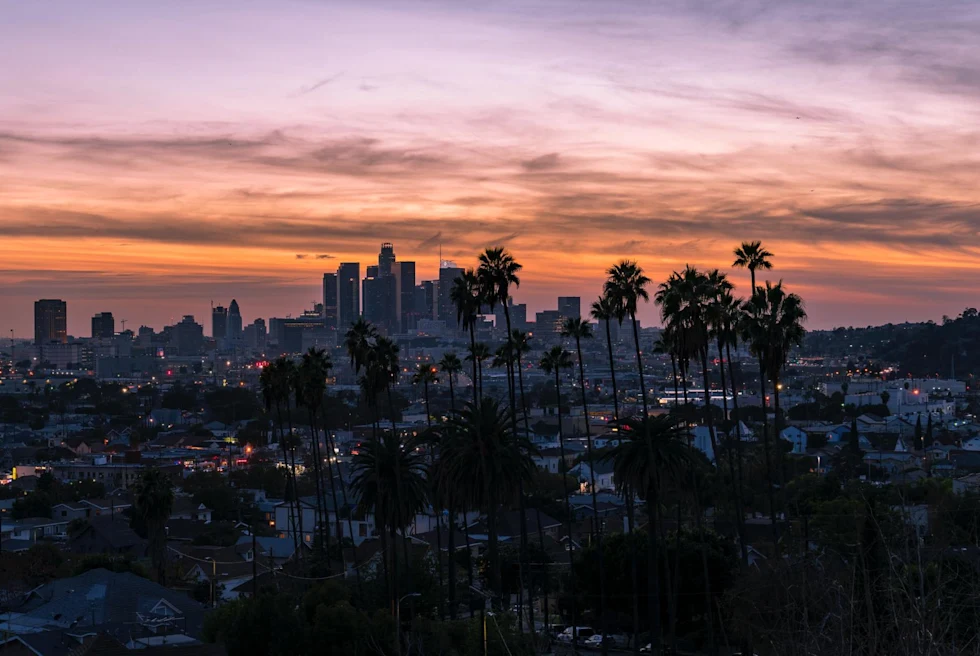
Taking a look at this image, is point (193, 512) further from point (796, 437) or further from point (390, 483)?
point (796, 437)

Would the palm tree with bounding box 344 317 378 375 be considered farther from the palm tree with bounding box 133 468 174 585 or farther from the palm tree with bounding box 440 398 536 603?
the palm tree with bounding box 440 398 536 603

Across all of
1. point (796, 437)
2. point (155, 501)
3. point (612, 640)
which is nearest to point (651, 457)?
point (612, 640)

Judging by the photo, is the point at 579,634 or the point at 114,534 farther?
the point at 114,534

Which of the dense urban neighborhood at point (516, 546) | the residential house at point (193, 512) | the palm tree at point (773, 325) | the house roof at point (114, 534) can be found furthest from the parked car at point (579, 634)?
Result: the residential house at point (193, 512)

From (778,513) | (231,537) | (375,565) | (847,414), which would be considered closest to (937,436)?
(847,414)

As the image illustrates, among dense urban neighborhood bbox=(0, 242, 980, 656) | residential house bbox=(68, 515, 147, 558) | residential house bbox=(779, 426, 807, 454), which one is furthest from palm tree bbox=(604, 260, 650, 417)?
residential house bbox=(779, 426, 807, 454)

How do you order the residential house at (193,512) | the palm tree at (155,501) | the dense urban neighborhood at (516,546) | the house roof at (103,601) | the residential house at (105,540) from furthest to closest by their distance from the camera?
the residential house at (193,512), the residential house at (105,540), the palm tree at (155,501), the house roof at (103,601), the dense urban neighborhood at (516,546)

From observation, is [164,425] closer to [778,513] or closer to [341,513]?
[341,513]

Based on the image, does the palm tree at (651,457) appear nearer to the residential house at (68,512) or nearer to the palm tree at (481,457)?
the palm tree at (481,457)
